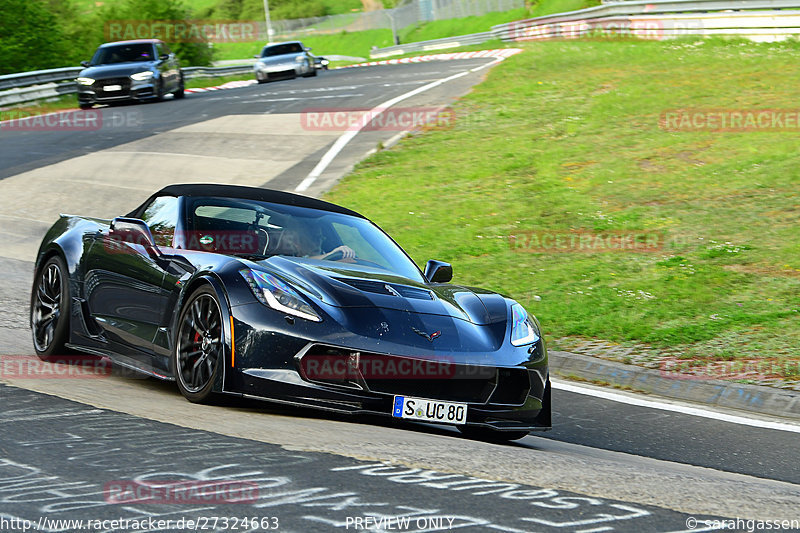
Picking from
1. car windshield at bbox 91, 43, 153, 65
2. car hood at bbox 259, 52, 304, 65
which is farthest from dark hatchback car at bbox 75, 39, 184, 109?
car hood at bbox 259, 52, 304, 65

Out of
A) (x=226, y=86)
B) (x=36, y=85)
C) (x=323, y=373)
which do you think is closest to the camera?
(x=323, y=373)

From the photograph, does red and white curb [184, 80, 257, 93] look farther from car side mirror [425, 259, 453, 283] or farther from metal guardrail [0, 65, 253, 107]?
car side mirror [425, 259, 453, 283]

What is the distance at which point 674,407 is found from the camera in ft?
25.1

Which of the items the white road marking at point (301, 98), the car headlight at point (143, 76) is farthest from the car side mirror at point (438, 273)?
the car headlight at point (143, 76)

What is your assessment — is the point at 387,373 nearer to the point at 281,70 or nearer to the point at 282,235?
the point at 282,235

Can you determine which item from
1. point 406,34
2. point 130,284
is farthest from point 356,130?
point 406,34

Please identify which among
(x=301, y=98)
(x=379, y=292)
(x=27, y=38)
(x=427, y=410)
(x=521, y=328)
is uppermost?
(x=27, y=38)

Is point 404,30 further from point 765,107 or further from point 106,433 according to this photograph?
point 106,433

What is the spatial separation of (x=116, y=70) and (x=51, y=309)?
21.6 meters

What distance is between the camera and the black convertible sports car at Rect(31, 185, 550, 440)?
225 inches

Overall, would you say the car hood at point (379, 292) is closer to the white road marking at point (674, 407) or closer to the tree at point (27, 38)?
the white road marking at point (674, 407)

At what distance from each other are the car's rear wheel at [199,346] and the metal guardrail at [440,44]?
43.8 metres

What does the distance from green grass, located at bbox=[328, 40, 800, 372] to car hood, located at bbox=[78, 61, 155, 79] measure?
9.76 meters

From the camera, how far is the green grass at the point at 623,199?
994 cm
